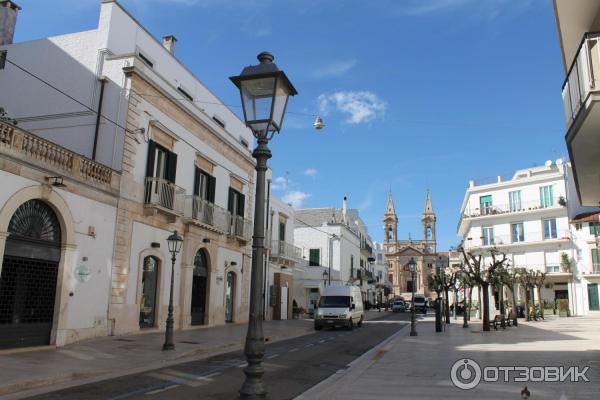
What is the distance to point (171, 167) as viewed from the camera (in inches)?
840

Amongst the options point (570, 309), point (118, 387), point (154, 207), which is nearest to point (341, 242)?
point (570, 309)

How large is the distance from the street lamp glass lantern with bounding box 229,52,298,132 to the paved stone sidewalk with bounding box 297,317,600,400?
4.50 meters

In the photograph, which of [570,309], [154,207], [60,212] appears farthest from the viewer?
[570,309]

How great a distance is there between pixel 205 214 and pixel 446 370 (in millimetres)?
15161

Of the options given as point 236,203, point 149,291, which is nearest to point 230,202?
point 236,203

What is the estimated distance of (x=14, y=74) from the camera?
21.0 metres

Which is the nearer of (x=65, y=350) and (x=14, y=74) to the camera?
(x=65, y=350)

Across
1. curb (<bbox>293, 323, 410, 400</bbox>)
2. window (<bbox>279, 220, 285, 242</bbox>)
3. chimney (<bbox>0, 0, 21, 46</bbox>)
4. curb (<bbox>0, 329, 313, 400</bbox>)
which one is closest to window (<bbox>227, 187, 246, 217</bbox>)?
window (<bbox>279, 220, 285, 242</bbox>)

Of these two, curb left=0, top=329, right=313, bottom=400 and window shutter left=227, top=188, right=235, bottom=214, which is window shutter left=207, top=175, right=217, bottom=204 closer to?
window shutter left=227, top=188, right=235, bottom=214

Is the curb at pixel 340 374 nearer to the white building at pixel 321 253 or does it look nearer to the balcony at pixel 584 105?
the balcony at pixel 584 105

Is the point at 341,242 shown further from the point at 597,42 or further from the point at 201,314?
the point at 597,42

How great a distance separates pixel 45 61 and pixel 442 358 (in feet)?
61.4

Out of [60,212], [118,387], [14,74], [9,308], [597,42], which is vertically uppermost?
[14,74]

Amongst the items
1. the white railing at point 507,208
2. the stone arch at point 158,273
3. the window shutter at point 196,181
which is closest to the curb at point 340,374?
the stone arch at point 158,273
